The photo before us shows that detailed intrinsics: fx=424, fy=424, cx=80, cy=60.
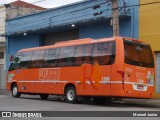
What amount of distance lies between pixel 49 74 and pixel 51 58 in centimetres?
92

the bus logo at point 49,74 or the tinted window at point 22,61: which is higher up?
the tinted window at point 22,61

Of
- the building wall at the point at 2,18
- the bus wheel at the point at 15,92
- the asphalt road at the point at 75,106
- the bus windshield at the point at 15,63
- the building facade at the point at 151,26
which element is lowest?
the asphalt road at the point at 75,106

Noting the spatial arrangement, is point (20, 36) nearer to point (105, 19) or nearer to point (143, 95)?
point (105, 19)

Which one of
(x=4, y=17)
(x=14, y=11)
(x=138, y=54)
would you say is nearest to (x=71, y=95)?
(x=138, y=54)

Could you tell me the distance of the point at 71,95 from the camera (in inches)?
875

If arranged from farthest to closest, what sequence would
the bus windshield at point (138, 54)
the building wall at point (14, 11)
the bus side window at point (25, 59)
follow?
1. the building wall at point (14, 11)
2. the bus side window at point (25, 59)
3. the bus windshield at point (138, 54)

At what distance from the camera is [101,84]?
20375 mm

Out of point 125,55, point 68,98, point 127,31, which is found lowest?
point 68,98

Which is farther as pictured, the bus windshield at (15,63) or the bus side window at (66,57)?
the bus windshield at (15,63)

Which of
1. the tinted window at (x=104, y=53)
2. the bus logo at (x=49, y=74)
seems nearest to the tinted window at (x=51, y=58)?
the bus logo at (x=49, y=74)

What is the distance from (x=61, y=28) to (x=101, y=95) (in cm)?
1289

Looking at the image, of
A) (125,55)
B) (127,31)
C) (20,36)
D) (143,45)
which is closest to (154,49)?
(127,31)

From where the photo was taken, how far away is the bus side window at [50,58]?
23.5 meters

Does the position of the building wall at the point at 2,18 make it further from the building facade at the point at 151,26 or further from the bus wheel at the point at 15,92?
the building facade at the point at 151,26
